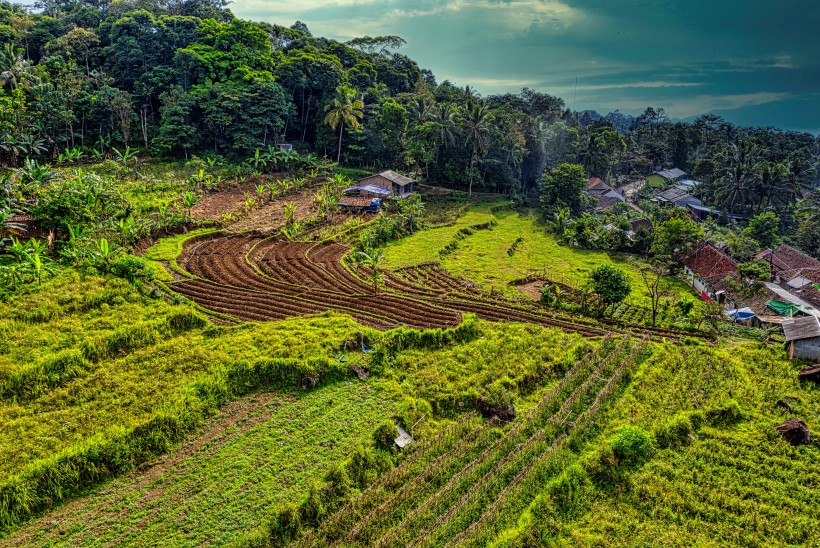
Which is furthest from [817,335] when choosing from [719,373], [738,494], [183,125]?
[183,125]

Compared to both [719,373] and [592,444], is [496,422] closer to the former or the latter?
[592,444]

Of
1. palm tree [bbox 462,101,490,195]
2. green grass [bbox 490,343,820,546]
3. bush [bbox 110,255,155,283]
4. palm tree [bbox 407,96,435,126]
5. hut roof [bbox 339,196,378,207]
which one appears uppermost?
palm tree [bbox 407,96,435,126]

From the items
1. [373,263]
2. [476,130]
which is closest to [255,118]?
[476,130]

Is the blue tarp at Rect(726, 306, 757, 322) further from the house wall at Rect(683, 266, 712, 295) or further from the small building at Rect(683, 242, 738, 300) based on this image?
the house wall at Rect(683, 266, 712, 295)

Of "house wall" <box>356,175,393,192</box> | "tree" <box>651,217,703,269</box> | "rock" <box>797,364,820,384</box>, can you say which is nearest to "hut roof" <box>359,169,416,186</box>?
"house wall" <box>356,175,393,192</box>

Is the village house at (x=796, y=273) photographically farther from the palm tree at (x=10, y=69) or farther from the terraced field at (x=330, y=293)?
the palm tree at (x=10, y=69)

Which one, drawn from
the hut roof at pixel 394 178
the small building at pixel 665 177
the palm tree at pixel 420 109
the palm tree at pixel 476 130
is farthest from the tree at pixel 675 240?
the small building at pixel 665 177

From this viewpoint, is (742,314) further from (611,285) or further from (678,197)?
(678,197)
